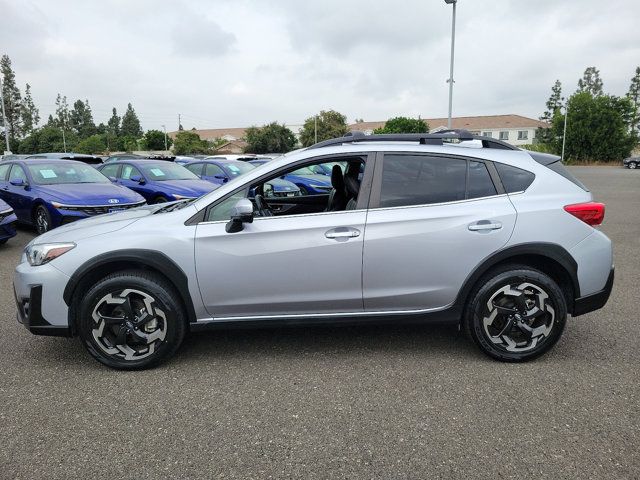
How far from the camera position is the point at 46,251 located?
3416 mm

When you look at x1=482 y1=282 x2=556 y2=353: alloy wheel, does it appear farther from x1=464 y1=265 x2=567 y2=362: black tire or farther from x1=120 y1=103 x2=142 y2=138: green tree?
x1=120 y1=103 x2=142 y2=138: green tree

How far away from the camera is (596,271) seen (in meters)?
3.52

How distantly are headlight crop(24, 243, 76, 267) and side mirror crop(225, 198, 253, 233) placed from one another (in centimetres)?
113

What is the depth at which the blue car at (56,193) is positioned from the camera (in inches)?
312

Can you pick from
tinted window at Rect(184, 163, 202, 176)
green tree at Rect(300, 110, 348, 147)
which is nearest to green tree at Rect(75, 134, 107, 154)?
green tree at Rect(300, 110, 348, 147)

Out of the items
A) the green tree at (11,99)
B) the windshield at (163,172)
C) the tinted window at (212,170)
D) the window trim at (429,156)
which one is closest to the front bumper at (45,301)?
the window trim at (429,156)

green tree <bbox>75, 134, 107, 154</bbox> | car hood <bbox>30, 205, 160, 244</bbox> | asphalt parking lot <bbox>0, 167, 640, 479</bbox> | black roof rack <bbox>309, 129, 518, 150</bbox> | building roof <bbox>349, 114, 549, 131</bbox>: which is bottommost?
asphalt parking lot <bbox>0, 167, 640, 479</bbox>

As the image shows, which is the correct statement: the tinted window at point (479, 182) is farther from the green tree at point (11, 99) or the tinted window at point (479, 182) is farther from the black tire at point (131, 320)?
the green tree at point (11, 99)

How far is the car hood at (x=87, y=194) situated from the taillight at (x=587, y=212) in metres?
7.12

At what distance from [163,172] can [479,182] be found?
8.99m

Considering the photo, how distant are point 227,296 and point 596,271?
8.80 feet

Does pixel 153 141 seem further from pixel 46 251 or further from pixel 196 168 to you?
pixel 46 251

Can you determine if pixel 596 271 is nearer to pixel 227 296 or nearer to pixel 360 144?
pixel 360 144

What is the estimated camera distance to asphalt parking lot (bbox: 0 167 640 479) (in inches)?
95.7
